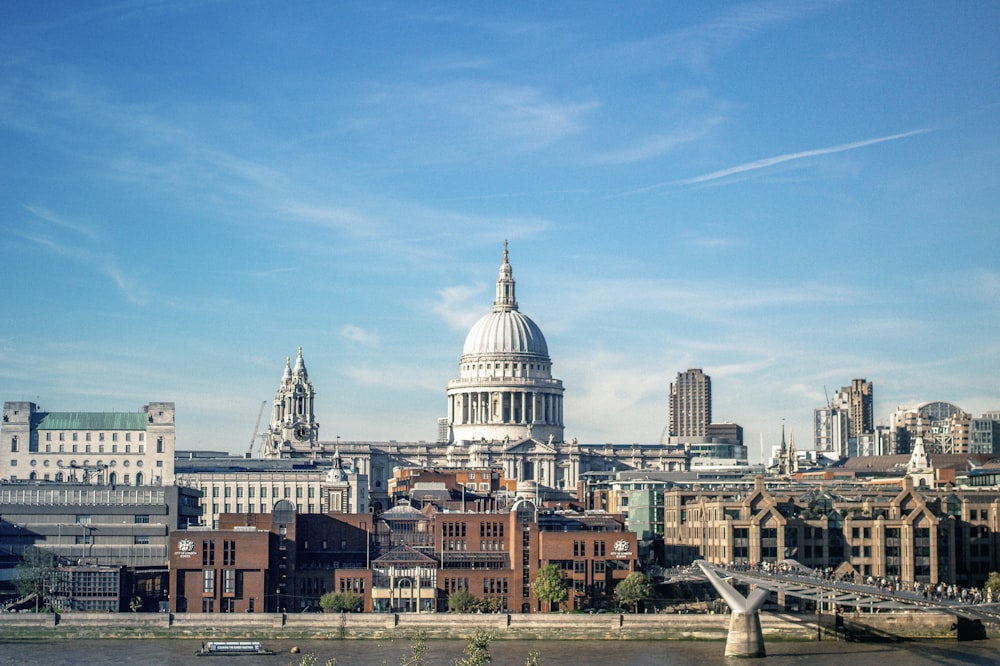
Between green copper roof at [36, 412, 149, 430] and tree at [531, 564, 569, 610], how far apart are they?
298ft

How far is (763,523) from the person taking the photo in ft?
402

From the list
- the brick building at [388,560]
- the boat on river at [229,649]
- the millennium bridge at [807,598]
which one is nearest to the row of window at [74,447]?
the brick building at [388,560]

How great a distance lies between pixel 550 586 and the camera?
112 meters

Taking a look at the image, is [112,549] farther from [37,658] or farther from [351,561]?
[37,658]

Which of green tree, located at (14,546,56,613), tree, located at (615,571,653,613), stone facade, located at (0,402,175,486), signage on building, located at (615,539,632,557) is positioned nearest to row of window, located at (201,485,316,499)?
stone facade, located at (0,402,175,486)

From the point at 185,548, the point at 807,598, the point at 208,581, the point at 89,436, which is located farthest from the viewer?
the point at 89,436

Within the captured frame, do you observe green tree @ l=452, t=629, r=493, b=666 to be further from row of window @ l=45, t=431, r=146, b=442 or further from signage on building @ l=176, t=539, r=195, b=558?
row of window @ l=45, t=431, r=146, b=442

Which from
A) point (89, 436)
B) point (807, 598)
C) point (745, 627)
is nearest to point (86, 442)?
point (89, 436)

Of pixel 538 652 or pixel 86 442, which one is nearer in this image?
pixel 538 652

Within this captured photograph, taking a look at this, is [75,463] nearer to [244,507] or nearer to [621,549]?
[244,507]

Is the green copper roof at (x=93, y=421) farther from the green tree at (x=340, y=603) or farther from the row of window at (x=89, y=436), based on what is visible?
the green tree at (x=340, y=603)

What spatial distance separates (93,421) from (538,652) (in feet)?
355

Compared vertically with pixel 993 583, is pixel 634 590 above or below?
below

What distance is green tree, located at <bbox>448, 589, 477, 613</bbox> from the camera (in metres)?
111
